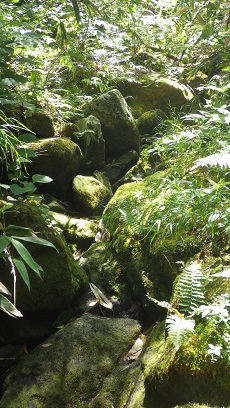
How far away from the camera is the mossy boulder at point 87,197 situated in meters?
5.15

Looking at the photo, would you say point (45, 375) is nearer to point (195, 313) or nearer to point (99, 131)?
point (195, 313)

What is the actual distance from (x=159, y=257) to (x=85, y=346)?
0.98 metres

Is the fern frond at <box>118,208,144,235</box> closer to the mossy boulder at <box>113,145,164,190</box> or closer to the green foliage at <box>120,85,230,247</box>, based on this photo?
the green foliage at <box>120,85,230,247</box>

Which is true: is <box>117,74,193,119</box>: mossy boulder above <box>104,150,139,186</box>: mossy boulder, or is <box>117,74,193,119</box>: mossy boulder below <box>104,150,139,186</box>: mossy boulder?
above

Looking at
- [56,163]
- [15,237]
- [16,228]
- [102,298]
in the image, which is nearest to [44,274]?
[102,298]

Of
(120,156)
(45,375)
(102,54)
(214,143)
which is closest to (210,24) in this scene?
(214,143)

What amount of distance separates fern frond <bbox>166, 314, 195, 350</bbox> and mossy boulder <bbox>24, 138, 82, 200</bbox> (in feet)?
9.77

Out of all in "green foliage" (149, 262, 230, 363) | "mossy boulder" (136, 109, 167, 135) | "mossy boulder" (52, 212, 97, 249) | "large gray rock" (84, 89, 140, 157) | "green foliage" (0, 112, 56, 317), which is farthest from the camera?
"mossy boulder" (136, 109, 167, 135)

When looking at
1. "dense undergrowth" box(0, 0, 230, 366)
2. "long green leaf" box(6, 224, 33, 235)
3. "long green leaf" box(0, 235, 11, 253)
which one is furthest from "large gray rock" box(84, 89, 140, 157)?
"long green leaf" box(0, 235, 11, 253)

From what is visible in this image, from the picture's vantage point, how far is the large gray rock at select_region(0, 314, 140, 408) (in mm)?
2496

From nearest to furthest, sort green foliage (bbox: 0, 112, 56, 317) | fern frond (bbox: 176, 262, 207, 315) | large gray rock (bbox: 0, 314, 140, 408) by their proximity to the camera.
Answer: green foliage (bbox: 0, 112, 56, 317)
fern frond (bbox: 176, 262, 207, 315)
large gray rock (bbox: 0, 314, 140, 408)

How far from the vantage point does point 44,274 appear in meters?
3.14

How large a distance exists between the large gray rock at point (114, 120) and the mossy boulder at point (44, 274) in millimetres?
3276

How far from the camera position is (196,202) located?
278 cm
